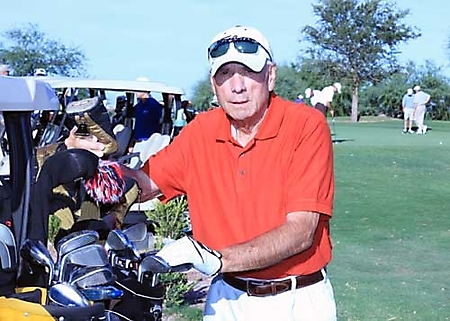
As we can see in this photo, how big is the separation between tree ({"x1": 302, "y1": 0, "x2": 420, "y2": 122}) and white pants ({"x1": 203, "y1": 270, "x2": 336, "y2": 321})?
55248 mm

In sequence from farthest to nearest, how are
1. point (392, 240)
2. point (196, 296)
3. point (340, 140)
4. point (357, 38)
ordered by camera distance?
point (357, 38) → point (340, 140) → point (392, 240) → point (196, 296)

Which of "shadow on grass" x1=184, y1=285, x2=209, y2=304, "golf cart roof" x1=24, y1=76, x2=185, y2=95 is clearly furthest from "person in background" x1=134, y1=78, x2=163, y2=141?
"shadow on grass" x1=184, y1=285, x2=209, y2=304

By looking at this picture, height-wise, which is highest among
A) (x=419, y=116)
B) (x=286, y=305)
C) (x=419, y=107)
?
(x=286, y=305)

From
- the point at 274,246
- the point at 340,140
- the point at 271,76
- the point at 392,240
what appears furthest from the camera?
the point at 340,140

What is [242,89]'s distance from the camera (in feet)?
10.1

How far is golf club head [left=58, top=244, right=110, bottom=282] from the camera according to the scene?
2451 millimetres

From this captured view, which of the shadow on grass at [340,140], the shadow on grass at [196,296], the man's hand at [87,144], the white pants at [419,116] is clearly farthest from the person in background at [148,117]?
the white pants at [419,116]

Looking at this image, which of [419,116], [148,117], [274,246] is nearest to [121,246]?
[274,246]

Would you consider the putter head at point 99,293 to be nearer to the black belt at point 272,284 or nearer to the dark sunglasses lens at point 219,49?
the black belt at point 272,284

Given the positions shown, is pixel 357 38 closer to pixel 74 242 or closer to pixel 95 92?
pixel 95 92

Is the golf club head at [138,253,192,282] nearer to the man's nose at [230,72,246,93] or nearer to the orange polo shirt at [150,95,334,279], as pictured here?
the orange polo shirt at [150,95,334,279]

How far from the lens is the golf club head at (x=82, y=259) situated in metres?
2.45

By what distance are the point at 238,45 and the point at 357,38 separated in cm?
5697

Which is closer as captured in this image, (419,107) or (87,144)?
(87,144)
